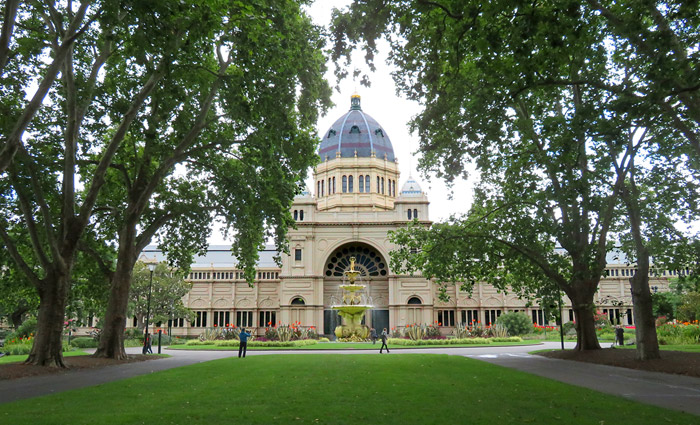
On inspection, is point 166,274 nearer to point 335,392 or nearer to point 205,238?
point 205,238

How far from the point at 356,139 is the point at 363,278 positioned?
66.2 feet

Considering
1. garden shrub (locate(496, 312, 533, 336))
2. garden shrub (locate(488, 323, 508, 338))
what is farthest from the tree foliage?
garden shrub (locate(496, 312, 533, 336))

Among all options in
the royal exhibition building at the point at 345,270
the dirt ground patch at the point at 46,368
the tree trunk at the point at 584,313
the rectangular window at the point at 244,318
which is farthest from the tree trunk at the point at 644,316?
the rectangular window at the point at 244,318

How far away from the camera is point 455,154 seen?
18984mm

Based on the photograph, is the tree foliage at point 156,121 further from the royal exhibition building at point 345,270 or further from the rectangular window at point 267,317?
the rectangular window at point 267,317

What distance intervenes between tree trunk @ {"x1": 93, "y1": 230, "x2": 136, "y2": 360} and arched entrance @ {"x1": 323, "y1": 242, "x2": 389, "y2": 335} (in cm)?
3600

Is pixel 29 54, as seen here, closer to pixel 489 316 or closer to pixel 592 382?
pixel 592 382

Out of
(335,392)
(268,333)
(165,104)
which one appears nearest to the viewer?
(335,392)

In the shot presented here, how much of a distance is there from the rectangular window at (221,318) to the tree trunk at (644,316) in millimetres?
52410

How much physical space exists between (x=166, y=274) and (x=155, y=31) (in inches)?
1770

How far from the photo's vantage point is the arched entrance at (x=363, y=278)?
57656 mm

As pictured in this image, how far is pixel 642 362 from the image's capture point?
1762cm

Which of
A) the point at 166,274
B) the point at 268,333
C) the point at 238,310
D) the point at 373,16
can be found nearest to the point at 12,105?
the point at 373,16

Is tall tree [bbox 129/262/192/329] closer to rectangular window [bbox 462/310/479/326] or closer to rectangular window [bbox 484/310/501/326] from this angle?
rectangular window [bbox 462/310/479/326]
